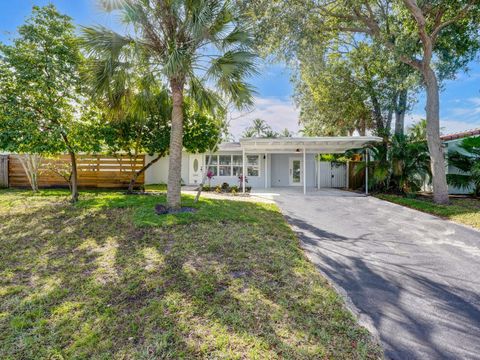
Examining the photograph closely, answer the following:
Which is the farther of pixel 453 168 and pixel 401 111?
pixel 401 111

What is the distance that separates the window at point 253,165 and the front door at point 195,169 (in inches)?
134

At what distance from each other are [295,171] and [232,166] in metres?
4.44

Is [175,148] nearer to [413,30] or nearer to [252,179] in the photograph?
[252,179]

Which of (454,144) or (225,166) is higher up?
(454,144)

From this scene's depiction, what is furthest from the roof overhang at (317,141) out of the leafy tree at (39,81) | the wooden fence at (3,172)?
the wooden fence at (3,172)

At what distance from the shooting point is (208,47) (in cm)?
676

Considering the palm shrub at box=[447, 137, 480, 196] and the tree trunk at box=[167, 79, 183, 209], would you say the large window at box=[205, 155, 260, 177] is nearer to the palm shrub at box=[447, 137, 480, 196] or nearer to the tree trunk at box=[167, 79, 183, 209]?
the tree trunk at box=[167, 79, 183, 209]

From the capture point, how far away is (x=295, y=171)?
683 inches

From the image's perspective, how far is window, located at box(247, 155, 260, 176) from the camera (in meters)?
16.8

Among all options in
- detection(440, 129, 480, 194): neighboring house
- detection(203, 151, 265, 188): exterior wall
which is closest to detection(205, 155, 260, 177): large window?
detection(203, 151, 265, 188): exterior wall

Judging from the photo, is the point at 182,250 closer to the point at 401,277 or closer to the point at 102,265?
the point at 102,265

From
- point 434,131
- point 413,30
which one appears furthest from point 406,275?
point 413,30

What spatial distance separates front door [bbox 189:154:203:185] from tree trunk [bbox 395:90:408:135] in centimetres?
1282

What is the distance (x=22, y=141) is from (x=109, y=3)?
4694 mm
